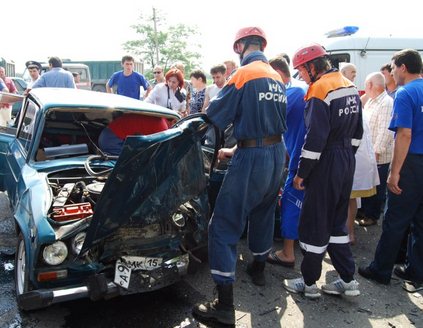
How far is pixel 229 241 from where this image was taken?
3.01 metres

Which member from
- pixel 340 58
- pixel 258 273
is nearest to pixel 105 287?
pixel 258 273

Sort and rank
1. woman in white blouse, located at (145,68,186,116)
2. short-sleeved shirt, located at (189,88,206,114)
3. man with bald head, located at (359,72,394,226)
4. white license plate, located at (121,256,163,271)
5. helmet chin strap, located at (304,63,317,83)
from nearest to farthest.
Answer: white license plate, located at (121,256,163,271) < helmet chin strap, located at (304,63,317,83) < man with bald head, located at (359,72,394,226) < woman in white blouse, located at (145,68,186,116) < short-sleeved shirt, located at (189,88,206,114)

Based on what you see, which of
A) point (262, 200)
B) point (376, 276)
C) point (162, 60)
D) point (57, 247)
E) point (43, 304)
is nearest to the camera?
point (43, 304)

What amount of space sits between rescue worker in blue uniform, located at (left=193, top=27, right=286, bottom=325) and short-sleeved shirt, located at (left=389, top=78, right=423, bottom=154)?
104 centimetres

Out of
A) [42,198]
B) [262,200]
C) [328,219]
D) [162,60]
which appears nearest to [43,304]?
[42,198]

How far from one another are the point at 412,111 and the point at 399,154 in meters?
0.37

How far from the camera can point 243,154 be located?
2.99 m

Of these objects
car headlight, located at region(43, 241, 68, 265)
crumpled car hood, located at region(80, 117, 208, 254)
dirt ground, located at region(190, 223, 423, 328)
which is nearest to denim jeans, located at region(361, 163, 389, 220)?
dirt ground, located at region(190, 223, 423, 328)

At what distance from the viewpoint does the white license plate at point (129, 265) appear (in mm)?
2723

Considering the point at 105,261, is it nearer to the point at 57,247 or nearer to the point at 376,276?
the point at 57,247

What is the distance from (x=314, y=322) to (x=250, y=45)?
2210 millimetres

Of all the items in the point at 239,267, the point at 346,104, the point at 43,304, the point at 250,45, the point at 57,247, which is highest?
the point at 250,45

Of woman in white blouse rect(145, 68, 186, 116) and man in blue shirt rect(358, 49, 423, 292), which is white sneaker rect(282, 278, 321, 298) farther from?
woman in white blouse rect(145, 68, 186, 116)

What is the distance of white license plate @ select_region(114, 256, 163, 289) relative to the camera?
8.93 feet
